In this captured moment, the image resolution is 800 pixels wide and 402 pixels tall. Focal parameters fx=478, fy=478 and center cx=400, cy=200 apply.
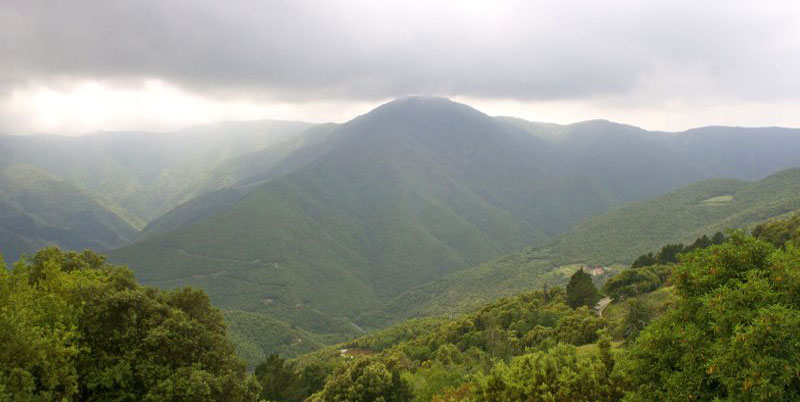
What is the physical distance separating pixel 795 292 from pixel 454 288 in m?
172

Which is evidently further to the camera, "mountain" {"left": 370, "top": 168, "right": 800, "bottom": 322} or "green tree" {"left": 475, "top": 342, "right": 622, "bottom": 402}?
"mountain" {"left": 370, "top": 168, "right": 800, "bottom": 322}

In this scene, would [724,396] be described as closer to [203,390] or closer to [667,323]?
[667,323]

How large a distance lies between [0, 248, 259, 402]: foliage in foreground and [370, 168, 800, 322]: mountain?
4820 inches

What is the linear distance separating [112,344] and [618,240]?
177768 mm

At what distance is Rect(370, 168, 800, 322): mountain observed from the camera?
150625 mm

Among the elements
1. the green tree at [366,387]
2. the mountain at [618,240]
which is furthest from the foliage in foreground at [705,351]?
the mountain at [618,240]

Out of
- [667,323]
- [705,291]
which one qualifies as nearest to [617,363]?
[667,323]

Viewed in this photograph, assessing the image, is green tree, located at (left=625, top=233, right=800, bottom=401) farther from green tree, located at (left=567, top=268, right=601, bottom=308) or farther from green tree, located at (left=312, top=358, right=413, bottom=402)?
green tree, located at (left=567, top=268, right=601, bottom=308)

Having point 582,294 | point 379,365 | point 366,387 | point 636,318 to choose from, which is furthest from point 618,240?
point 366,387

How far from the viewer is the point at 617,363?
18.3 meters

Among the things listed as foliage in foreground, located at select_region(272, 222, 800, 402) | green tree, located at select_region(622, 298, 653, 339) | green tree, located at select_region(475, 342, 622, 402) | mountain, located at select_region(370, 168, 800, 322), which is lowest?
mountain, located at select_region(370, 168, 800, 322)

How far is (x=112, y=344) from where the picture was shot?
20.3m

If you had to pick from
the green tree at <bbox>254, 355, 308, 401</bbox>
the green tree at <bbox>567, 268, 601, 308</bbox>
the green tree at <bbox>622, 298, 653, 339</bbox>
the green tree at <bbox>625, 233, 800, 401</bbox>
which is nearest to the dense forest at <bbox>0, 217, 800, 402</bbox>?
the green tree at <bbox>625, 233, 800, 401</bbox>

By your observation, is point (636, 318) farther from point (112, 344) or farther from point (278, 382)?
point (112, 344)
